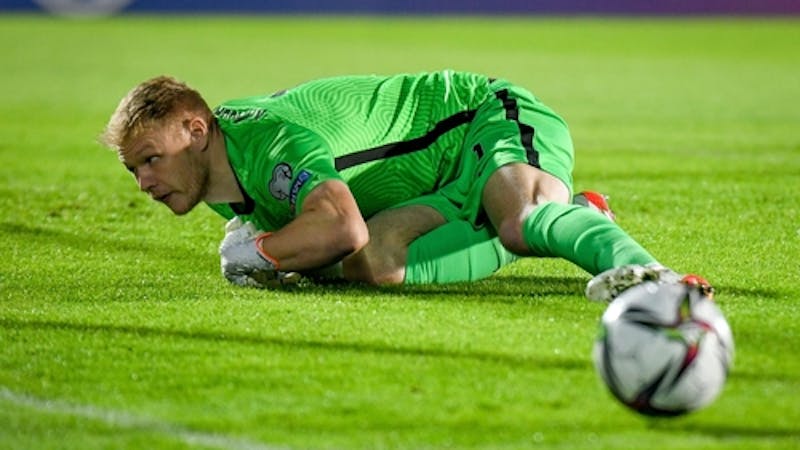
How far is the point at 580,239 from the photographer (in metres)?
5.40

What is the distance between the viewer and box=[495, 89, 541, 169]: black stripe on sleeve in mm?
5959

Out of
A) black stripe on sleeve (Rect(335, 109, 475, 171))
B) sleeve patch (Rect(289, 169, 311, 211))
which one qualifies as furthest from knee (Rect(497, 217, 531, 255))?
sleeve patch (Rect(289, 169, 311, 211))

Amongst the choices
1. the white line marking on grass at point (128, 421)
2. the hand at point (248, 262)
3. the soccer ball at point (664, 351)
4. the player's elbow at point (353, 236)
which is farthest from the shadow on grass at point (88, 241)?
the soccer ball at point (664, 351)

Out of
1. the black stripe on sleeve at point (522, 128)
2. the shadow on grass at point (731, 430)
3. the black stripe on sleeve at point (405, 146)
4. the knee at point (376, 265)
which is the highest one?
the shadow on grass at point (731, 430)

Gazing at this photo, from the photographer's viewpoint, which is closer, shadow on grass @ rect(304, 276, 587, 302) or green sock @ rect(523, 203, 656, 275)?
green sock @ rect(523, 203, 656, 275)

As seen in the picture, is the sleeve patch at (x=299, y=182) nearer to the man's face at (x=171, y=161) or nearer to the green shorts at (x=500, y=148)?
the man's face at (x=171, y=161)

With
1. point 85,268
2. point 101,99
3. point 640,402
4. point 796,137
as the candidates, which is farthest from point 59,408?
point 101,99

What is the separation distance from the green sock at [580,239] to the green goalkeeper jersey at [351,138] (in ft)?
2.43

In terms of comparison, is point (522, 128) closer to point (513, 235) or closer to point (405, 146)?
point (405, 146)

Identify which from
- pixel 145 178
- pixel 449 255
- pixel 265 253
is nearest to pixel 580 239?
pixel 449 255

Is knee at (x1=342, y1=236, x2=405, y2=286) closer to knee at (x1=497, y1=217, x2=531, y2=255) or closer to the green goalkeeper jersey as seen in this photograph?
the green goalkeeper jersey

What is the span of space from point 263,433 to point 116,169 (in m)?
6.79

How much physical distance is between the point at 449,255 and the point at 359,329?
3.20 feet

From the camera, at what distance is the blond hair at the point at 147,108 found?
5.67 meters
